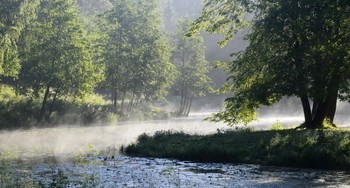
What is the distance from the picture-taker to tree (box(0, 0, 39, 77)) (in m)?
46.8

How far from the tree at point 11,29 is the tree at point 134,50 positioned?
21.4 metres

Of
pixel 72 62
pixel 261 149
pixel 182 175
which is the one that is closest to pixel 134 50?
pixel 72 62

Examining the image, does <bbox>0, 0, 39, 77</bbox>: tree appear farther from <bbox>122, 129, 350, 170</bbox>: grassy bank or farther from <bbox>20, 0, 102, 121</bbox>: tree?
<bbox>122, 129, 350, 170</bbox>: grassy bank

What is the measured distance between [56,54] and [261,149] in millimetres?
35450

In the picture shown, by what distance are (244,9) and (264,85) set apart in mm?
5802

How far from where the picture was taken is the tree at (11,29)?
4681cm

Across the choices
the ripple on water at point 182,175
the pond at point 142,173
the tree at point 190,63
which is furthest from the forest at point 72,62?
the ripple on water at point 182,175

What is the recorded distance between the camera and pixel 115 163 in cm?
2364

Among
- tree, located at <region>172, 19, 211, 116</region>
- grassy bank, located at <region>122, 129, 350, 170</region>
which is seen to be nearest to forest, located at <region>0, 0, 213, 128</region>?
tree, located at <region>172, 19, 211, 116</region>

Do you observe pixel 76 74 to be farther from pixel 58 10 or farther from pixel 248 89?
pixel 248 89

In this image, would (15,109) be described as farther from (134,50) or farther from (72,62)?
(134,50)

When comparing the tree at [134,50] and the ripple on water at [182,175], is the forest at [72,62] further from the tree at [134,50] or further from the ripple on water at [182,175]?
the ripple on water at [182,175]

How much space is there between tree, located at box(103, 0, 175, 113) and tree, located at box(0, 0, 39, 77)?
21.4m

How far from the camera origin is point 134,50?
72562mm
